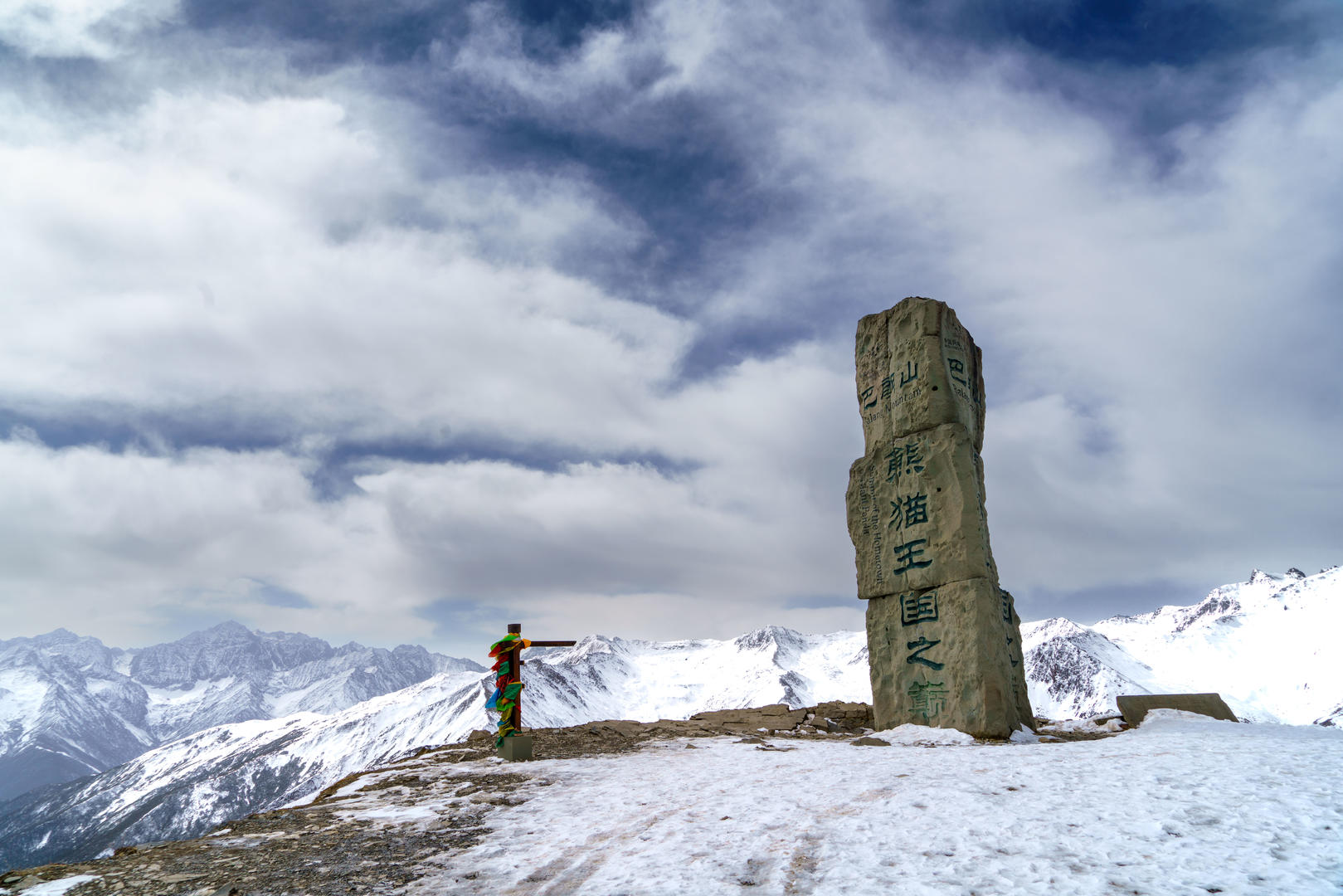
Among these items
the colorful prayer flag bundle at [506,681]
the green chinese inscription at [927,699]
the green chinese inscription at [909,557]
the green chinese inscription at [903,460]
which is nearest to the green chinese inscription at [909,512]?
the green chinese inscription at [909,557]

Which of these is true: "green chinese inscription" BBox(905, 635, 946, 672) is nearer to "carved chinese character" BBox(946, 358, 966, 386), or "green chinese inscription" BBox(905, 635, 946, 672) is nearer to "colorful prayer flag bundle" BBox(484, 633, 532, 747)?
"carved chinese character" BBox(946, 358, 966, 386)

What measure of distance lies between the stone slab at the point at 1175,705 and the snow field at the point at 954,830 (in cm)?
746

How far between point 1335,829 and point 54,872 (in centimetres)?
1253

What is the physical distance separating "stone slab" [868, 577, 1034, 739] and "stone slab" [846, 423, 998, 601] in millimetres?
522

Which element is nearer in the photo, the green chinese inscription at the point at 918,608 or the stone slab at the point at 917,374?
the green chinese inscription at the point at 918,608

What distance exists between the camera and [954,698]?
17.2m

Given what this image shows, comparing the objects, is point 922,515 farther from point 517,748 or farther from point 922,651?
point 517,748

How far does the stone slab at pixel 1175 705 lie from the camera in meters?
18.2

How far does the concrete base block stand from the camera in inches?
591

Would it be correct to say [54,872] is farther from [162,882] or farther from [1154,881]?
[1154,881]

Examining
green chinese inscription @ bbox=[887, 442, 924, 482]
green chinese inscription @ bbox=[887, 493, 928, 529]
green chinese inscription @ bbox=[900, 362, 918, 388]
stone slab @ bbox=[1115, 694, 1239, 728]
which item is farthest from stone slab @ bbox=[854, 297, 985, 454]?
stone slab @ bbox=[1115, 694, 1239, 728]

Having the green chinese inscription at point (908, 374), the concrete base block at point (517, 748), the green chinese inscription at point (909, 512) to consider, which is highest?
the green chinese inscription at point (908, 374)

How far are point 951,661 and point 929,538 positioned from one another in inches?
123

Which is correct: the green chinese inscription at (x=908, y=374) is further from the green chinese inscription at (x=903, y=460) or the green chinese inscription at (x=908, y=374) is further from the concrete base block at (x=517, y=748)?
the concrete base block at (x=517, y=748)
